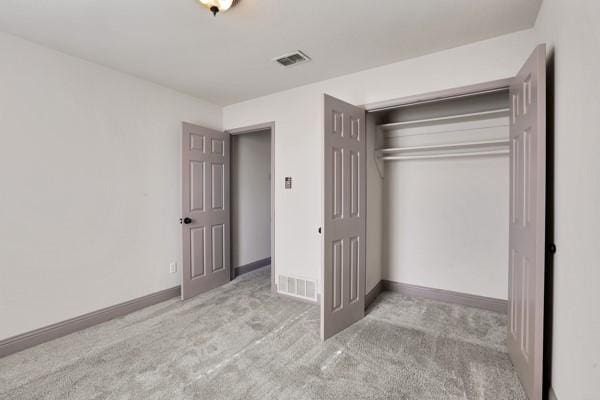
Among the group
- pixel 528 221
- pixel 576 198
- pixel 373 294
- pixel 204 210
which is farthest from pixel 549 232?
pixel 204 210

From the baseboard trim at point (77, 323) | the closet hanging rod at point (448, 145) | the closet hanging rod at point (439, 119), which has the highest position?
the closet hanging rod at point (439, 119)

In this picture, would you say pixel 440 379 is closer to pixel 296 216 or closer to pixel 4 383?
pixel 296 216

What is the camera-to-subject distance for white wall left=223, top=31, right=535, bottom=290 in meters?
2.35

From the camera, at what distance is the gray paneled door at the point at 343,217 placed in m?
2.37

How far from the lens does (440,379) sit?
190cm

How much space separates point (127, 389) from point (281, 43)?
2.77 m

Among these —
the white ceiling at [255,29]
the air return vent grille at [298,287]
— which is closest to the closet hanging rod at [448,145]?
the white ceiling at [255,29]

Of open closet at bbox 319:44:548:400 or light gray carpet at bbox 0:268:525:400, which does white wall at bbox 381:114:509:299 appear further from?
light gray carpet at bbox 0:268:525:400

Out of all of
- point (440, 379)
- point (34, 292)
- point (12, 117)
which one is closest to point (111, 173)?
point (12, 117)

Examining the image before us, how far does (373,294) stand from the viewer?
3.30 metres

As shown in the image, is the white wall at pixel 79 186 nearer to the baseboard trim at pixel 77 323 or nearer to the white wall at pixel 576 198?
the baseboard trim at pixel 77 323

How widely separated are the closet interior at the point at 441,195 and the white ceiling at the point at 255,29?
696mm

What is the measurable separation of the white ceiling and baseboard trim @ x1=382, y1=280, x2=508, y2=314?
8.39 ft

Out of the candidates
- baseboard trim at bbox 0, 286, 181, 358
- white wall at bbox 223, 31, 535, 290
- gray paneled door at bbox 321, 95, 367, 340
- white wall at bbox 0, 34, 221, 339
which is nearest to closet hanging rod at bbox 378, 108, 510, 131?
white wall at bbox 223, 31, 535, 290
